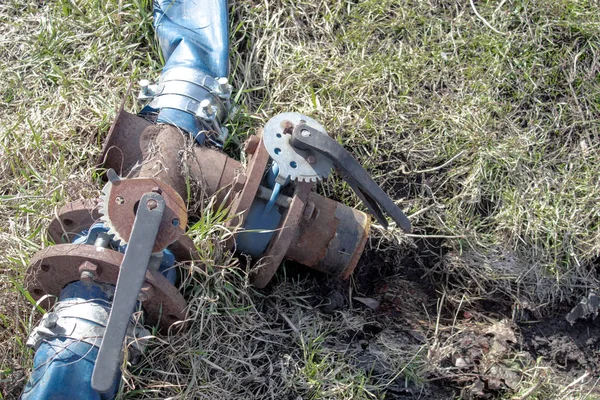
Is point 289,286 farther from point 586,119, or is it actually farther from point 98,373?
point 586,119

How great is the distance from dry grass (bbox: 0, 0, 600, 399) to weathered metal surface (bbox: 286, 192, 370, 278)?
17 centimetres

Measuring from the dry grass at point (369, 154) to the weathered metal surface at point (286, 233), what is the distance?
0.11m

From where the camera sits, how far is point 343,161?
2.00 m

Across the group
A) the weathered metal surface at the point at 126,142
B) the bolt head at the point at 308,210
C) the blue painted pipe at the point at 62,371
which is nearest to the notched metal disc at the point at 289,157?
the bolt head at the point at 308,210

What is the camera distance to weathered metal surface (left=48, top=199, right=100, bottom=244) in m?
2.01

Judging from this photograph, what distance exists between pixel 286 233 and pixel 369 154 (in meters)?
0.71

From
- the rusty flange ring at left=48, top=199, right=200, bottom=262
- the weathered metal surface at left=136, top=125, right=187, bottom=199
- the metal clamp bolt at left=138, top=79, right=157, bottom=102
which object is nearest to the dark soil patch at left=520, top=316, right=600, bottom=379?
the rusty flange ring at left=48, top=199, right=200, bottom=262

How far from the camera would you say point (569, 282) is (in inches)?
96.3

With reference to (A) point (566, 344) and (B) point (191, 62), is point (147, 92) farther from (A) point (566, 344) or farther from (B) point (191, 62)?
(A) point (566, 344)

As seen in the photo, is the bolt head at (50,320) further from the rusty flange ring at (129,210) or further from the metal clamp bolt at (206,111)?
the metal clamp bolt at (206,111)

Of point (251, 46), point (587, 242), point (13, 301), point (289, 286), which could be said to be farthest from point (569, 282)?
point (13, 301)

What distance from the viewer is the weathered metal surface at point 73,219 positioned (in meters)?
2.01

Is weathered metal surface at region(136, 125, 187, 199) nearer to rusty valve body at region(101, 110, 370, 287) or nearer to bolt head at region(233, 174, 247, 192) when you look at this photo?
rusty valve body at region(101, 110, 370, 287)

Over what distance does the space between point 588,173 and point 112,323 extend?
6.48 ft
